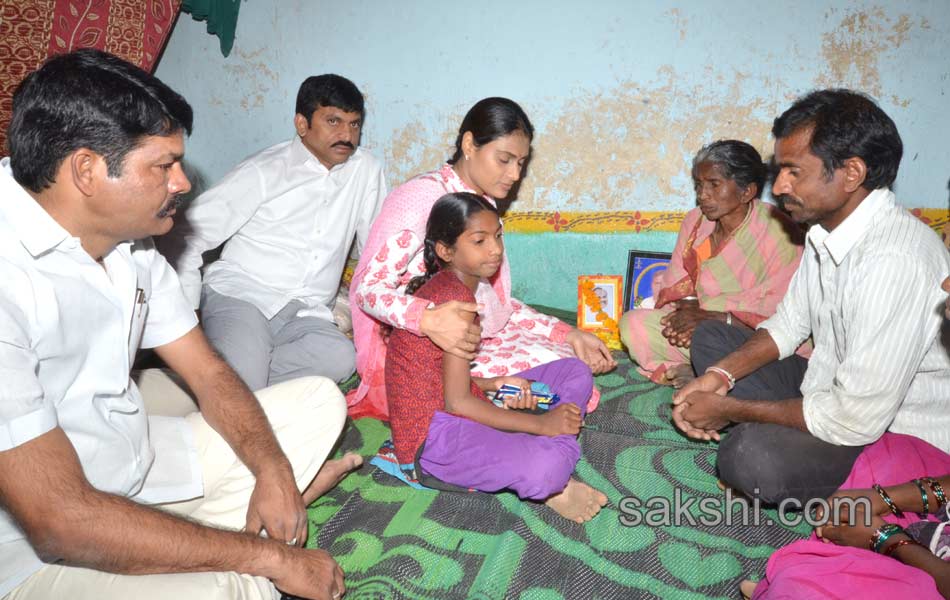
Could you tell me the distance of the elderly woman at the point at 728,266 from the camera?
3.45 meters

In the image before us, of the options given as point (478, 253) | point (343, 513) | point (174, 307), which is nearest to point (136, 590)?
point (174, 307)

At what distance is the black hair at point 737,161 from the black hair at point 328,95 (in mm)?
1953

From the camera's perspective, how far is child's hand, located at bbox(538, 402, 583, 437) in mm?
2523

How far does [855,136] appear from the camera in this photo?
2.14m

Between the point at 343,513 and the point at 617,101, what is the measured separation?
2920 mm

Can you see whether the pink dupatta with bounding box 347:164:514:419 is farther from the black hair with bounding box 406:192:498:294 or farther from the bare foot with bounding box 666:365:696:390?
the bare foot with bounding box 666:365:696:390

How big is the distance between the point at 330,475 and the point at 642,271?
8.16 ft

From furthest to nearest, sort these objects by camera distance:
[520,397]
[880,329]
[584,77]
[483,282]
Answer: [584,77], [483,282], [520,397], [880,329]

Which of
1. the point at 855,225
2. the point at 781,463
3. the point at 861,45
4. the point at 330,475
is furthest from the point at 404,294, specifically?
the point at 861,45

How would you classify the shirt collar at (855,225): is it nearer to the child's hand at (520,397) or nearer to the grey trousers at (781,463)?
the grey trousers at (781,463)

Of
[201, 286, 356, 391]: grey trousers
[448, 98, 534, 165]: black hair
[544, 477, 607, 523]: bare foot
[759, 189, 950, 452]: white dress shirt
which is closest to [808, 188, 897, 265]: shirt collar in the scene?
[759, 189, 950, 452]: white dress shirt

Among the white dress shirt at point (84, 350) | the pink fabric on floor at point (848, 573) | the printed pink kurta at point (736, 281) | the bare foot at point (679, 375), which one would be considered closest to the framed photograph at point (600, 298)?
the printed pink kurta at point (736, 281)

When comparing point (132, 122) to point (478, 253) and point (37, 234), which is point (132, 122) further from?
point (478, 253)

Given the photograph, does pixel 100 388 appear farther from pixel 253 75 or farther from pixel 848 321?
pixel 253 75
